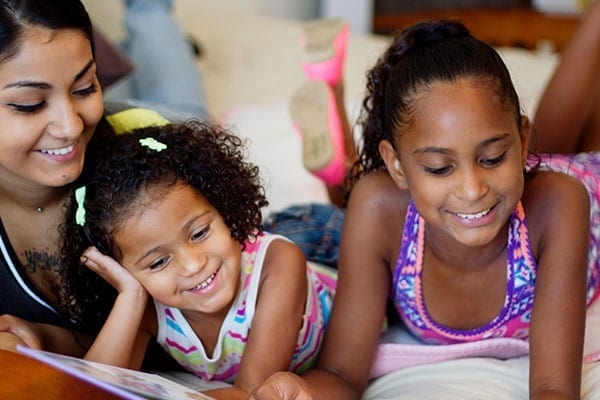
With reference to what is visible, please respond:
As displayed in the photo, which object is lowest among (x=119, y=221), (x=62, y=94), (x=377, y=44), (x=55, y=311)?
(x=377, y=44)

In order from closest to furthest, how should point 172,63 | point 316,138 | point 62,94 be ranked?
point 62,94 → point 316,138 → point 172,63

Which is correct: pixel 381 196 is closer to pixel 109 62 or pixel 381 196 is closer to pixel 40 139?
pixel 40 139

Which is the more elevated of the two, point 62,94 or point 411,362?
point 62,94

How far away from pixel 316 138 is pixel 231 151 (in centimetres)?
46

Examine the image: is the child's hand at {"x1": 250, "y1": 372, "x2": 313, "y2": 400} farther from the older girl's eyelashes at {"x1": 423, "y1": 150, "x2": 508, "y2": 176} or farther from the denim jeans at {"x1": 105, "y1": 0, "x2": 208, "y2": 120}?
the denim jeans at {"x1": 105, "y1": 0, "x2": 208, "y2": 120}

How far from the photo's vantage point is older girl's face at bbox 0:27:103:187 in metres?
1.06

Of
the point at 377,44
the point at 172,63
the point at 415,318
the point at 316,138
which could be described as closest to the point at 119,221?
the point at 415,318

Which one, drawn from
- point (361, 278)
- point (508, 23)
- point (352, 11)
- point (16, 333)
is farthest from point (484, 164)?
point (508, 23)

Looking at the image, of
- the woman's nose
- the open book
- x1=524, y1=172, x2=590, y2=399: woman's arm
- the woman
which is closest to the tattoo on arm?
the woman

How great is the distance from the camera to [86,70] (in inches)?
43.7

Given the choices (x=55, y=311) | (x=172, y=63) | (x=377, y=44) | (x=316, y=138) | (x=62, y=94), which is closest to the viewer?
(x=62, y=94)

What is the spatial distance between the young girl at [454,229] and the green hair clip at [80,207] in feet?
1.11

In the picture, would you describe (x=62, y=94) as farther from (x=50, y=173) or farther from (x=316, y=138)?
(x=316, y=138)

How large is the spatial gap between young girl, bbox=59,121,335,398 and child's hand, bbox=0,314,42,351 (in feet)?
0.24
